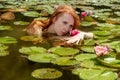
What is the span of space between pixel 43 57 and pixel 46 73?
357mm

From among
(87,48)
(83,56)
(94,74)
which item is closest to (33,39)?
(87,48)

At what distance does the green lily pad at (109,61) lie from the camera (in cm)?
226

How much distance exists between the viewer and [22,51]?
2617 mm

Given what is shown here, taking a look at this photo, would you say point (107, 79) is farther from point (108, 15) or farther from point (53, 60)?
point (108, 15)

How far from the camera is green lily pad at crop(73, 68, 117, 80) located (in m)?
2.03

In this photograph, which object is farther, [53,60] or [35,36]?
[35,36]

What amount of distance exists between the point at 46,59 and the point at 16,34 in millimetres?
A: 1051

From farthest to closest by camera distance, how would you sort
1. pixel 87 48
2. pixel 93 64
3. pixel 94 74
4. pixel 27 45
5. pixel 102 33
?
pixel 102 33 → pixel 27 45 → pixel 87 48 → pixel 93 64 → pixel 94 74

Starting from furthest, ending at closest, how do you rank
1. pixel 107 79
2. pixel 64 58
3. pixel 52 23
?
pixel 52 23 < pixel 64 58 < pixel 107 79

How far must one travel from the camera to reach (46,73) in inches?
82.7

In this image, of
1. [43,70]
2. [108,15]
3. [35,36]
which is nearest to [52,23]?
[35,36]

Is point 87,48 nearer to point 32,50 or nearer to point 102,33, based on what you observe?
point 32,50

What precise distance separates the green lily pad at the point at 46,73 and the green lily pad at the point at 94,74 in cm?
14

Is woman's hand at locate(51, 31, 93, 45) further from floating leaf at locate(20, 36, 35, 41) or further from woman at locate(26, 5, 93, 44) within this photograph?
floating leaf at locate(20, 36, 35, 41)
